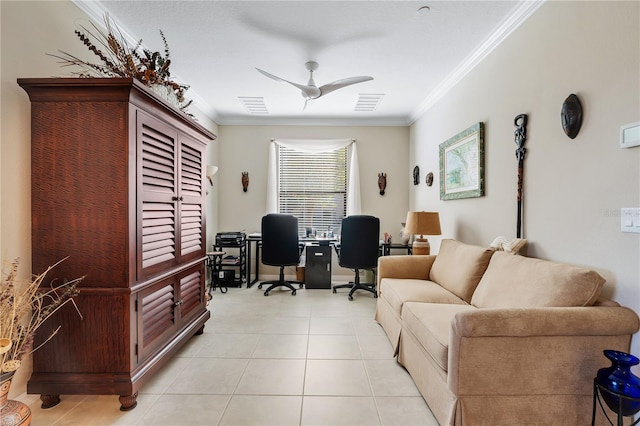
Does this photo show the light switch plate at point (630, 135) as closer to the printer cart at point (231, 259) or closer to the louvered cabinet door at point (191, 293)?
the louvered cabinet door at point (191, 293)

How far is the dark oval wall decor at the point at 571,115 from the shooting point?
173cm

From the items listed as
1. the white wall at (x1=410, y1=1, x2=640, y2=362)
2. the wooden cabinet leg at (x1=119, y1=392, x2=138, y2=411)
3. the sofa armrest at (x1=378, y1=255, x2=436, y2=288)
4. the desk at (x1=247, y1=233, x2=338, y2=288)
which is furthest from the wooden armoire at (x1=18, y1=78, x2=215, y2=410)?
the desk at (x1=247, y1=233, x2=338, y2=288)

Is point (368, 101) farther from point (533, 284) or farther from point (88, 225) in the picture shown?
point (88, 225)

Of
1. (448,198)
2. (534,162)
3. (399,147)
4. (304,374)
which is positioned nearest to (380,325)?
(304,374)

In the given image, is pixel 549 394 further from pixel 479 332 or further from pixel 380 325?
pixel 380 325

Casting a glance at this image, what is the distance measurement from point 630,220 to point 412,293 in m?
1.38

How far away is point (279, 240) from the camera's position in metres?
4.13

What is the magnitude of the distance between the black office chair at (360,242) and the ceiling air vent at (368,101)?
1.57 metres

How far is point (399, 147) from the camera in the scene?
504cm

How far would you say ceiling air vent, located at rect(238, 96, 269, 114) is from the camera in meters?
4.04

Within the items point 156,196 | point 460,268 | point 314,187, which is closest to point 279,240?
point 314,187

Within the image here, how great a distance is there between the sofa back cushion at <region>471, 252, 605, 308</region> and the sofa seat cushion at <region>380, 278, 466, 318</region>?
232mm

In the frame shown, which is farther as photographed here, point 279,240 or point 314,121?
point 314,121

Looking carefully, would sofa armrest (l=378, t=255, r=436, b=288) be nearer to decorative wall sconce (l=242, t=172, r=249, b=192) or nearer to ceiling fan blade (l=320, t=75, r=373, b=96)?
ceiling fan blade (l=320, t=75, r=373, b=96)
